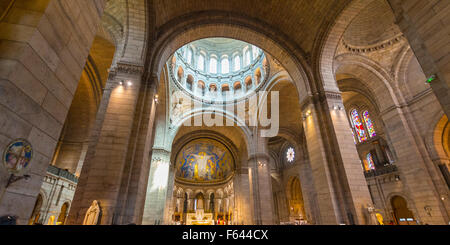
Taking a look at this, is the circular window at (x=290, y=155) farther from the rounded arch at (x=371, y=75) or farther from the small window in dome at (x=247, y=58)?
the rounded arch at (x=371, y=75)

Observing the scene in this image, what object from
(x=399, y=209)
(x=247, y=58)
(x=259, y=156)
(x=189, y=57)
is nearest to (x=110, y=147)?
(x=259, y=156)

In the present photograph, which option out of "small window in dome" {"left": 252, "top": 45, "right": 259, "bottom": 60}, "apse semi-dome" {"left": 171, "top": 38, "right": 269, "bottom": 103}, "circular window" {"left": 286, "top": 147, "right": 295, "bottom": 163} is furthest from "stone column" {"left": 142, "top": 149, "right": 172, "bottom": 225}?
"circular window" {"left": 286, "top": 147, "right": 295, "bottom": 163}

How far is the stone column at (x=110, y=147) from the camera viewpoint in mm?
5465

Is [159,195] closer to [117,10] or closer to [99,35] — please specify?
[99,35]

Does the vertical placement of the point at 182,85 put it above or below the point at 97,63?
above

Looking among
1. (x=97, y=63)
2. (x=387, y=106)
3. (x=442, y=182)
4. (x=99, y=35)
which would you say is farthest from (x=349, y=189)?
(x=97, y=63)

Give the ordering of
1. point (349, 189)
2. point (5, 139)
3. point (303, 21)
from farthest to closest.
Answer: point (303, 21) < point (349, 189) < point (5, 139)

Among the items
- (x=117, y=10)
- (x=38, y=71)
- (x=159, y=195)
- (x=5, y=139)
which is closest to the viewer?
(x=5, y=139)

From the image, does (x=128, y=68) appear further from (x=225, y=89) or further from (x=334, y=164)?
(x=225, y=89)

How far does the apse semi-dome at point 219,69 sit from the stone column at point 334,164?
8435 millimetres

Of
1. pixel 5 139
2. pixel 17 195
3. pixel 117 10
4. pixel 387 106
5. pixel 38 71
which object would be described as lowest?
pixel 17 195

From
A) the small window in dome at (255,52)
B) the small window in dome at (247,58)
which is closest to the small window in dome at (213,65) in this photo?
the small window in dome at (247,58)

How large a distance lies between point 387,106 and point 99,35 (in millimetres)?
17399

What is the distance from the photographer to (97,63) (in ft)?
42.2
